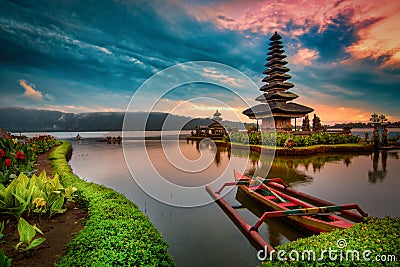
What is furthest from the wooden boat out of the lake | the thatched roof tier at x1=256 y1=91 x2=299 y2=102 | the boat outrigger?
the thatched roof tier at x1=256 y1=91 x2=299 y2=102

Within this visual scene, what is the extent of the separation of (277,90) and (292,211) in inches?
874

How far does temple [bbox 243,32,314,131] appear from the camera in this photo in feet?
72.2

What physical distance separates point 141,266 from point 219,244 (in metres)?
2.00

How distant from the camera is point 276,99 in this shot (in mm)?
23062

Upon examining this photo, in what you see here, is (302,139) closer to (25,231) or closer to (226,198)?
(226,198)

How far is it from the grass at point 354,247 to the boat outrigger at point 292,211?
2.45ft

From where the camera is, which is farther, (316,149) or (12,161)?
(316,149)

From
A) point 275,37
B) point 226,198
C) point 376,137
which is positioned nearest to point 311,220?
point 226,198

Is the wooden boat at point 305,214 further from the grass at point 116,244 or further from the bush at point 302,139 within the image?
the bush at point 302,139

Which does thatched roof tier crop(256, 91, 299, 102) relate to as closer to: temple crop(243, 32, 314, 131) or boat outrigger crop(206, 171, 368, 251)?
temple crop(243, 32, 314, 131)

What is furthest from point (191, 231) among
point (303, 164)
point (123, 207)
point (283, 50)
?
point (283, 50)

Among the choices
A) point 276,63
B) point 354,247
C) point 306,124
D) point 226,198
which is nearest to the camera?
point 354,247

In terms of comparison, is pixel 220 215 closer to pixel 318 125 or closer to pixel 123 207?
pixel 123 207

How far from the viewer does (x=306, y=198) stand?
581 cm
